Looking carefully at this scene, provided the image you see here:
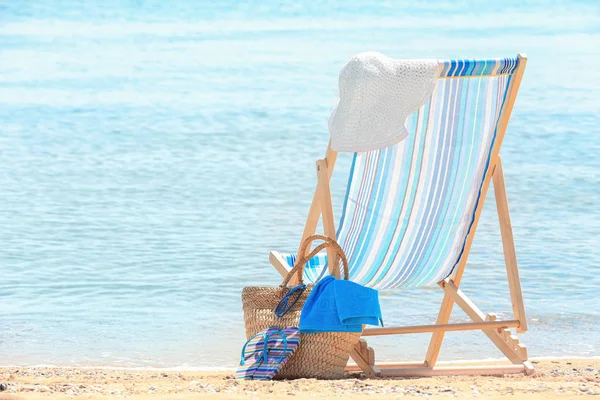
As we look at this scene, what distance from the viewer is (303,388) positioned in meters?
3.13

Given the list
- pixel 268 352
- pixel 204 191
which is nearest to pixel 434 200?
pixel 268 352

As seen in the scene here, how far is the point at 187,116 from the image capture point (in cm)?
1175

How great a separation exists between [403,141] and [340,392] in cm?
98

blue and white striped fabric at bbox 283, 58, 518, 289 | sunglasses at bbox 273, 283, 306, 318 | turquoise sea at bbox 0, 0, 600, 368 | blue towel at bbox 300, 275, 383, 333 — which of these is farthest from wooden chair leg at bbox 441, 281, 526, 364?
turquoise sea at bbox 0, 0, 600, 368

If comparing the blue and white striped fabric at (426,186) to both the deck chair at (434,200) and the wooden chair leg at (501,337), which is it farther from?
the wooden chair leg at (501,337)

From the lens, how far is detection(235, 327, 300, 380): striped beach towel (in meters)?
3.44

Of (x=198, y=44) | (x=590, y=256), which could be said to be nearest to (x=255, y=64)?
(x=198, y=44)

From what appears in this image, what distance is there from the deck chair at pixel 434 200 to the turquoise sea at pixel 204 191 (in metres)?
0.88

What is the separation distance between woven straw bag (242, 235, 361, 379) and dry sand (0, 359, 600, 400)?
185 millimetres

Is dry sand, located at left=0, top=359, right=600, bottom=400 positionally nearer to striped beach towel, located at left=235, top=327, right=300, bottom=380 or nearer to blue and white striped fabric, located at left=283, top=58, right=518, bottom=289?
striped beach towel, located at left=235, top=327, right=300, bottom=380

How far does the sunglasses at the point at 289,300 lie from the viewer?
11.9 ft

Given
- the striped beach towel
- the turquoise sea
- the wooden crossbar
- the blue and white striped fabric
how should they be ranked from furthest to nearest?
the turquoise sea → the wooden crossbar → the blue and white striped fabric → the striped beach towel

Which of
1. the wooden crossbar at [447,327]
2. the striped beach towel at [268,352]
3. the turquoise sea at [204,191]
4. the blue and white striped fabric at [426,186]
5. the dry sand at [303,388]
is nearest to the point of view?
the dry sand at [303,388]

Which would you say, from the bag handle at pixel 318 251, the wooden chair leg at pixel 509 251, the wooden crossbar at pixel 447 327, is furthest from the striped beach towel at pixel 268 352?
the wooden chair leg at pixel 509 251
